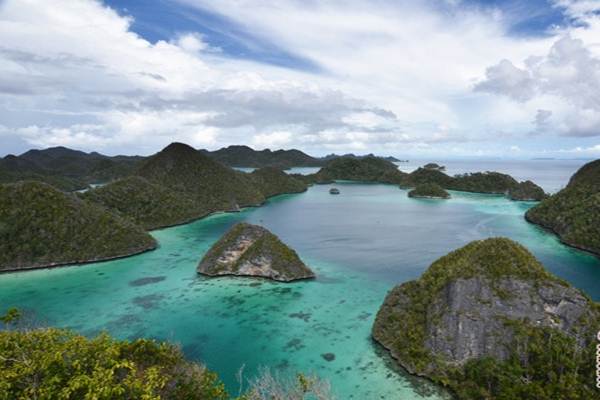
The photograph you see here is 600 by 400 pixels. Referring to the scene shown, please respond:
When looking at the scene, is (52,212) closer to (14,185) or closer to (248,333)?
(14,185)

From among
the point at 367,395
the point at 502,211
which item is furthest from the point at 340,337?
the point at 502,211

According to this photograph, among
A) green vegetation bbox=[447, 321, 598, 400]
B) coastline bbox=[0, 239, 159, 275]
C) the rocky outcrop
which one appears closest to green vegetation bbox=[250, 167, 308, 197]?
coastline bbox=[0, 239, 159, 275]

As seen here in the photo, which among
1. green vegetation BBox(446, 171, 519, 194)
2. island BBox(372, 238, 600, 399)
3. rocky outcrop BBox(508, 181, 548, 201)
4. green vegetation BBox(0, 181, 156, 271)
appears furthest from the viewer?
green vegetation BBox(446, 171, 519, 194)

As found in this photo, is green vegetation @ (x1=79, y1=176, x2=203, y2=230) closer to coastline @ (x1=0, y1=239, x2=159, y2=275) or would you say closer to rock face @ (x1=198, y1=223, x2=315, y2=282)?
coastline @ (x1=0, y1=239, x2=159, y2=275)

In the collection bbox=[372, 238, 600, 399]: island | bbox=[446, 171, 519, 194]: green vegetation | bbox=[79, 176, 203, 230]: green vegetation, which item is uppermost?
bbox=[446, 171, 519, 194]: green vegetation

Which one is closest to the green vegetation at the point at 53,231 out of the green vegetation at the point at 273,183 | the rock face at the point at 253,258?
the rock face at the point at 253,258

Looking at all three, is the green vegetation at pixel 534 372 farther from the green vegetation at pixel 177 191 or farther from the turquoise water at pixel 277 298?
the green vegetation at pixel 177 191
